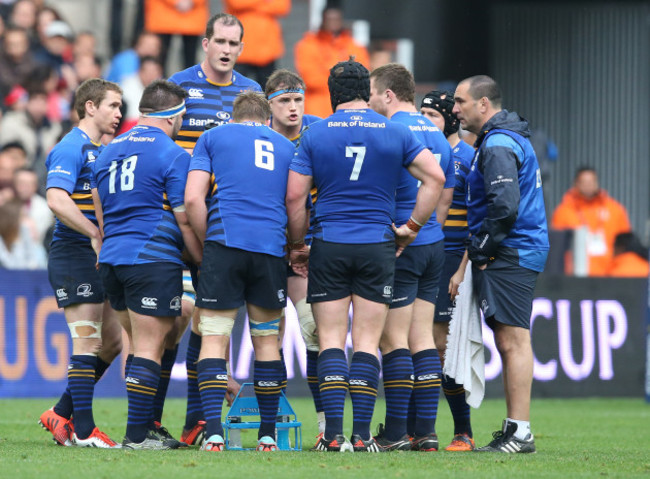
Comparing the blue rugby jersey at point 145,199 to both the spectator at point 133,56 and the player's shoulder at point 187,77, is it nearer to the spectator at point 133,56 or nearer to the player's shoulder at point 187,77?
the player's shoulder at point 187,77

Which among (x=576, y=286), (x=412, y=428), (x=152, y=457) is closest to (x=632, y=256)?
(x=576, y=286)

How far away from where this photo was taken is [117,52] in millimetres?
17266

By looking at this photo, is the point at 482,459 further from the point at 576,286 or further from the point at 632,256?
the point at 632,256

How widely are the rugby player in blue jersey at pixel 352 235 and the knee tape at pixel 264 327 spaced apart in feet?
0.93

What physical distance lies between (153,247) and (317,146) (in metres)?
1.24

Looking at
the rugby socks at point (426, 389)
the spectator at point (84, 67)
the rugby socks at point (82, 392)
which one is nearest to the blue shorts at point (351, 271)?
the rugby socks at point (426, 389)

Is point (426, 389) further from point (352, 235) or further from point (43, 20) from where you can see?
point (43, 20)

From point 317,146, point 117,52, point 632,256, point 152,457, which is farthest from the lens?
point 117,52

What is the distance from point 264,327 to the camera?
7750mm

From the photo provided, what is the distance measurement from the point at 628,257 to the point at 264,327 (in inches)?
329

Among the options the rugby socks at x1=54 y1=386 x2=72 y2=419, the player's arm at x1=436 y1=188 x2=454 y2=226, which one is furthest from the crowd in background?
the player's arm at x1=436 y1=188 x2=454 y2=226

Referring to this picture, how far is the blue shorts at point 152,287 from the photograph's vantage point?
7.65 m

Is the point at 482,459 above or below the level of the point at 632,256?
below

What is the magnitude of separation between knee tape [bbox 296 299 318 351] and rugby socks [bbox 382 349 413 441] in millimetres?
695
